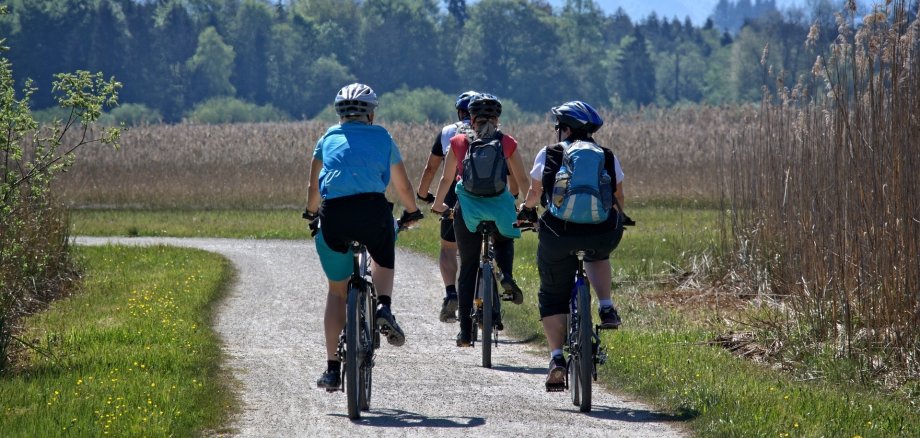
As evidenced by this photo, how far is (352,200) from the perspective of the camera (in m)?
8.19

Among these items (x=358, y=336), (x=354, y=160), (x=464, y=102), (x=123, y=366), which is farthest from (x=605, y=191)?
(x=123, y=366)

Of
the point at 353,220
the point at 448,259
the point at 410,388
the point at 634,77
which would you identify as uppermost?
the point at 634,77

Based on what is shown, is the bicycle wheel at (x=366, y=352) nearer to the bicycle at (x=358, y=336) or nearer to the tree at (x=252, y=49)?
the bicycle at (x=358, y=336)

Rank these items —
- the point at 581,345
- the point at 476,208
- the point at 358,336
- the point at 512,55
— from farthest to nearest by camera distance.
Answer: the point at 512,55
the point at 476,208
the point at 581,345
the point at 358,336

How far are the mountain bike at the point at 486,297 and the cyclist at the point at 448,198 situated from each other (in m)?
0.36

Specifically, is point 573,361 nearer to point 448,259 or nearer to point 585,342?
point 585,342

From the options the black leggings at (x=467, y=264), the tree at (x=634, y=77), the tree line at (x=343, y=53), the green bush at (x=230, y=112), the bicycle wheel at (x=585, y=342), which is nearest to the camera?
the bicycle wheel at (x=585, y=342)

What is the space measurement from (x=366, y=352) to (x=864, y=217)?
3.74 m

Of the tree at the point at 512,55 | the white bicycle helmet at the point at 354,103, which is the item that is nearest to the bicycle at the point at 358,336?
the white bicycle helmet at the point at 354,103

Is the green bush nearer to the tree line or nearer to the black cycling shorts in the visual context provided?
the tree line

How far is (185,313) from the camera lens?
13.2 meters

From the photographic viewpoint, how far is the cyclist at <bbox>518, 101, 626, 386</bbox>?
8.34 m

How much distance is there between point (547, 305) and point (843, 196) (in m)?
3.01

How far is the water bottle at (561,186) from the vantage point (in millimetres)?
8246
